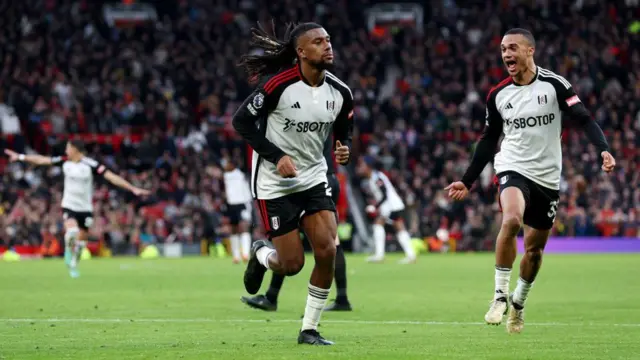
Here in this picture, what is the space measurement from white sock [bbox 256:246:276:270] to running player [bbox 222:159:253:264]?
16.6 m

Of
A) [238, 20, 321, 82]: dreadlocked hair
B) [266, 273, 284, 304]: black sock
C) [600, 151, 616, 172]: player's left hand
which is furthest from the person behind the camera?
[266, 273, 284, 304]: black sock

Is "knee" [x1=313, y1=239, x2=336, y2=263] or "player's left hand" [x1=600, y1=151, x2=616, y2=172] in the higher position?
"player's left hand" [x1=600, y1=151, x2=616, y2=172]

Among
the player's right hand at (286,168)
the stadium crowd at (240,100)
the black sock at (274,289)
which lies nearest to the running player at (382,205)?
the stadium crowd at (240,100)

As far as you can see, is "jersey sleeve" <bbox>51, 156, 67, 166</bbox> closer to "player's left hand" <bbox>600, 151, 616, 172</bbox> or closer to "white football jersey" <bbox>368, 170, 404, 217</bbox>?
"white football jersey" <bbox>368, 170, 404, 217</bbox>

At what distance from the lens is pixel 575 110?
35.7ft

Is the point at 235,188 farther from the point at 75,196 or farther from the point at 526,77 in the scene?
the point at 526,77

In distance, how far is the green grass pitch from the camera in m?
9.50

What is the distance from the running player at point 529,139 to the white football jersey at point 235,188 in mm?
17719

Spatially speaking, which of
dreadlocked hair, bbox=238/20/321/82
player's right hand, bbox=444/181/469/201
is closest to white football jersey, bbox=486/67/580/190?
player's right hand, bbox=444/181/469/201

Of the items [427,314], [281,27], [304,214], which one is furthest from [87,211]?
[281,27]

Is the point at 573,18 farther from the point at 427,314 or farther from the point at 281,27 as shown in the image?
the point at 427,314

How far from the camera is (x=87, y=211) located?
887 inches

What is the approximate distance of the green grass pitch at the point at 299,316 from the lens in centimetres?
950

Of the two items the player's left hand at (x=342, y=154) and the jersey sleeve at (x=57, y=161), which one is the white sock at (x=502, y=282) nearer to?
the player's left hand at (x=342, y=154)
